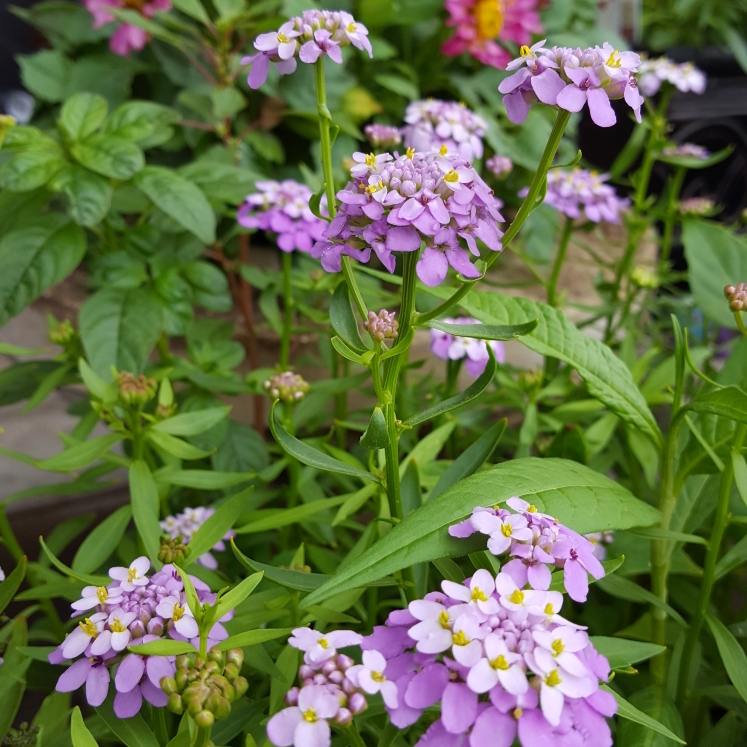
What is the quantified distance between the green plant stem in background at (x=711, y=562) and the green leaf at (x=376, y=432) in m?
0.28

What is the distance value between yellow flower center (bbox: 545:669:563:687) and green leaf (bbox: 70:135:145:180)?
0.72 meters

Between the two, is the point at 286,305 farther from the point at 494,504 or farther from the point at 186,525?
the point at 494,504

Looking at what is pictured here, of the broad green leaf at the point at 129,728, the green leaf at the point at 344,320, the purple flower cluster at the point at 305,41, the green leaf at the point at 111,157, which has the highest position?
the purple flower cluster at the point at 305,41

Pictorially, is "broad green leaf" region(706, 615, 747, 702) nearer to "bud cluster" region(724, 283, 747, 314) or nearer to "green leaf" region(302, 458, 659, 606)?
"green leaf" region(302, 458, 659, 606)

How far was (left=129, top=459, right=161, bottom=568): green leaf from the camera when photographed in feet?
1.87

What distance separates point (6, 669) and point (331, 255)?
1.32ft

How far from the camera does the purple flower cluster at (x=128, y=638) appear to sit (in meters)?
0.41

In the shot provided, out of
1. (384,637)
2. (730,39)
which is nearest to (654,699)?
(384,637)

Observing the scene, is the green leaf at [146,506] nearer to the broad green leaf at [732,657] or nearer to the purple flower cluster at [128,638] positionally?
the purple flower cluster at [128,638]

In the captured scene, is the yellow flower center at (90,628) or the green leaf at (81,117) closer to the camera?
the yellow flower center at (90,628)

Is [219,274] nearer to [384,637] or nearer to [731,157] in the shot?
[384,637]

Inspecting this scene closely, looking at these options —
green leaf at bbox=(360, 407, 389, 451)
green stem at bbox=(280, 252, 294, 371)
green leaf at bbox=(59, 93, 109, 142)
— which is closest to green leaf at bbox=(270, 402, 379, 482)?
green leaf at bbox=(360, 407, 389, 451)

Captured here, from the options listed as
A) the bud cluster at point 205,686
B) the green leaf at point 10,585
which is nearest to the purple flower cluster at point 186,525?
the green leaf at point 10,585

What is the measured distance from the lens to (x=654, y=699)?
560 mm
